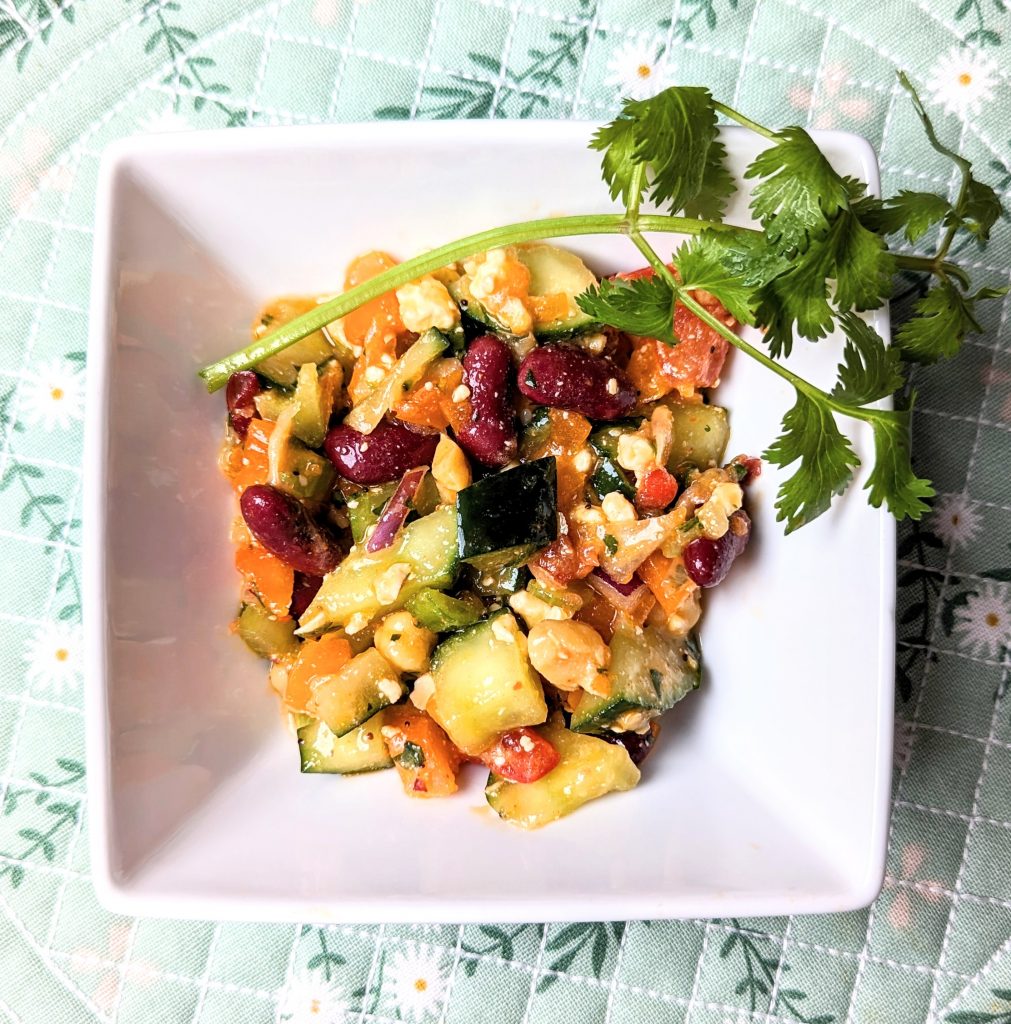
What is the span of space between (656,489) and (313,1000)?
125 cm

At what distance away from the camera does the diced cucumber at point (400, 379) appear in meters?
1.52

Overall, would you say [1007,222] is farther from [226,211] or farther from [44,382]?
[44,382]

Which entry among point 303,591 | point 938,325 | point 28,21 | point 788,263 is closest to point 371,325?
point 303,591

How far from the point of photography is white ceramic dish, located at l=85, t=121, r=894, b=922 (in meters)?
1.42

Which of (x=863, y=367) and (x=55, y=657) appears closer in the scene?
(x=863, y=367)

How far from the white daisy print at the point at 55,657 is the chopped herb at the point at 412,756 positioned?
75 centimetres

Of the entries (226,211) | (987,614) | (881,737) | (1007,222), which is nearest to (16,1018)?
(226,211)

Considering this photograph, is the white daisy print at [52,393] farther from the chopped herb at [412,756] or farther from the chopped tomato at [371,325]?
the chopped herb at [412,756]

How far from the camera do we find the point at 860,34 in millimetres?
1854

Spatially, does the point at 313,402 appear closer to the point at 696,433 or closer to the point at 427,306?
the point at 427,306

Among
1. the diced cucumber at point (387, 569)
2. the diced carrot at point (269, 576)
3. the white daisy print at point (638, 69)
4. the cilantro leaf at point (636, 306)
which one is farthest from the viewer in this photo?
the white daisy print at point (638, 69)

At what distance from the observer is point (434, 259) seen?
147cm

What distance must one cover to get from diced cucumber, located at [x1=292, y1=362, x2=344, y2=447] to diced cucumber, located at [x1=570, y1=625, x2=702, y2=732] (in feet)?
1.98

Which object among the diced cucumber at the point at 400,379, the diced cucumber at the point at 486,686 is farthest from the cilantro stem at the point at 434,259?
the diced cucumber at the point at 486,686
